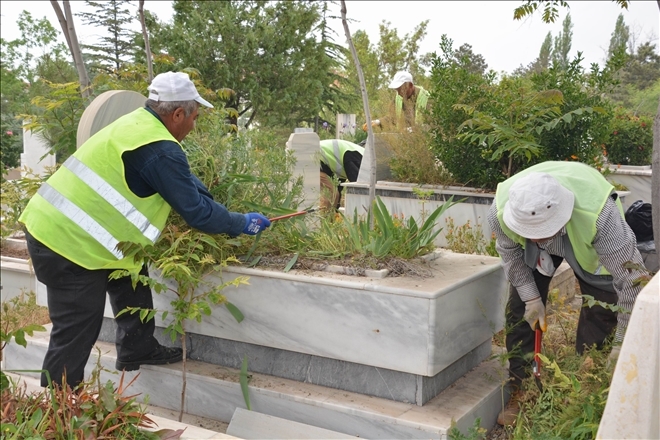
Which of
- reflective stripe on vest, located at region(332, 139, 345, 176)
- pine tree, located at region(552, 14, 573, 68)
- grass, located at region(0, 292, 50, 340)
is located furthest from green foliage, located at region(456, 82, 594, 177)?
pine tree, located at region(552, 14, 573, 68)

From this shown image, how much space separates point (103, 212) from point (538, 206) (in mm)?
2088

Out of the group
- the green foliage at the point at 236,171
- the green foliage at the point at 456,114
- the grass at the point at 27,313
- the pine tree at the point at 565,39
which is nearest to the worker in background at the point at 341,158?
the green foliage at the point at 456,114

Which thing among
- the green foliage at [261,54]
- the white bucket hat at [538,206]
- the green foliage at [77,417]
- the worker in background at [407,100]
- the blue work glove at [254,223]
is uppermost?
the green foliage at [261,54]

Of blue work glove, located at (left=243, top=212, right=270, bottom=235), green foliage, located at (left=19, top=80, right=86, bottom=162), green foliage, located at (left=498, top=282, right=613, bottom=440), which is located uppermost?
green foliage, located at (left=19, top=80, right=86, bottom=162)

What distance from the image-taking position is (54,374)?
135 inches

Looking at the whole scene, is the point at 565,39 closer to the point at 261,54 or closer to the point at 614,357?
the point at 261,54

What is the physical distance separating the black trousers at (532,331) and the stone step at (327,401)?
Result: 124 millimetres

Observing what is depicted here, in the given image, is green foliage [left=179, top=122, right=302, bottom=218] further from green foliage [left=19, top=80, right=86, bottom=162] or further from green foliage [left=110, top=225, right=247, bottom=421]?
green foliage [left=19, top=80, right=86, bottom=162]

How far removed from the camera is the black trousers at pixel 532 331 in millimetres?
3535

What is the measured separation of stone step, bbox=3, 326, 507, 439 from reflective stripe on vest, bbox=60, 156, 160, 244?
752 millimetres

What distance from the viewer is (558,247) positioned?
3.34 metres

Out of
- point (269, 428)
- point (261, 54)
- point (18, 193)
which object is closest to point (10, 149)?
point (261, 54)

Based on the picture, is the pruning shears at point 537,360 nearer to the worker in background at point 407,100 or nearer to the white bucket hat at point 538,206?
the white bucket hat at point 538,206

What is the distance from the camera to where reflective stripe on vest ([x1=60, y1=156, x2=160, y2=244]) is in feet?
11.1
